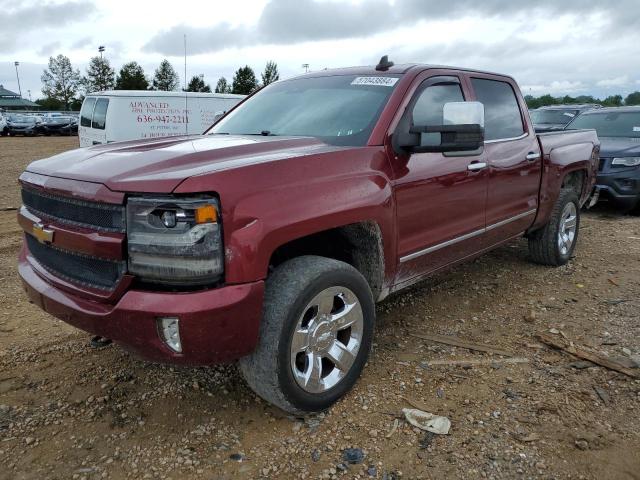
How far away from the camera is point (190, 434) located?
2.61 metres

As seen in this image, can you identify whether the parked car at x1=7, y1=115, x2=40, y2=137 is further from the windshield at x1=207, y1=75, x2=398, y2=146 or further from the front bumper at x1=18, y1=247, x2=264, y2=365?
the front bumper at x1=18, y1=247, x2=264, y2=365

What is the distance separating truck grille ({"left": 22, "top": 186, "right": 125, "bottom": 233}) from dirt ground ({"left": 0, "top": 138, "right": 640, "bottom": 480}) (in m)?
1.05

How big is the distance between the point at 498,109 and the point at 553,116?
387 inches

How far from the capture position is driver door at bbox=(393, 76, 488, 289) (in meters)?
3.11

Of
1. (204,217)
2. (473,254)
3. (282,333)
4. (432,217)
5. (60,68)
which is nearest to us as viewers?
(204,217)

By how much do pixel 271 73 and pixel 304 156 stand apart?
181 feet

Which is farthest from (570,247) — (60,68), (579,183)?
(60,68)

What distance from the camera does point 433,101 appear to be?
3486 millimetres

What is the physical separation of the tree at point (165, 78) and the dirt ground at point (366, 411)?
55.6 metres

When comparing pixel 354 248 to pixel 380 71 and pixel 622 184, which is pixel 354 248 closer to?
pixel 380 71

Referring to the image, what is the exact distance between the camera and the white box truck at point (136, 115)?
12180 mm

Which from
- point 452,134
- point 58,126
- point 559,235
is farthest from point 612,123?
point 58,126

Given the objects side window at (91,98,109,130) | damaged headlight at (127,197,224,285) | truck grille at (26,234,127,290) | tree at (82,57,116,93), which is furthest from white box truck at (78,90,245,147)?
tree at (82,57,116,93)

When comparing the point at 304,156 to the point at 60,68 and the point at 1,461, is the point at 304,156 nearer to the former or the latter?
the point at 1,461
